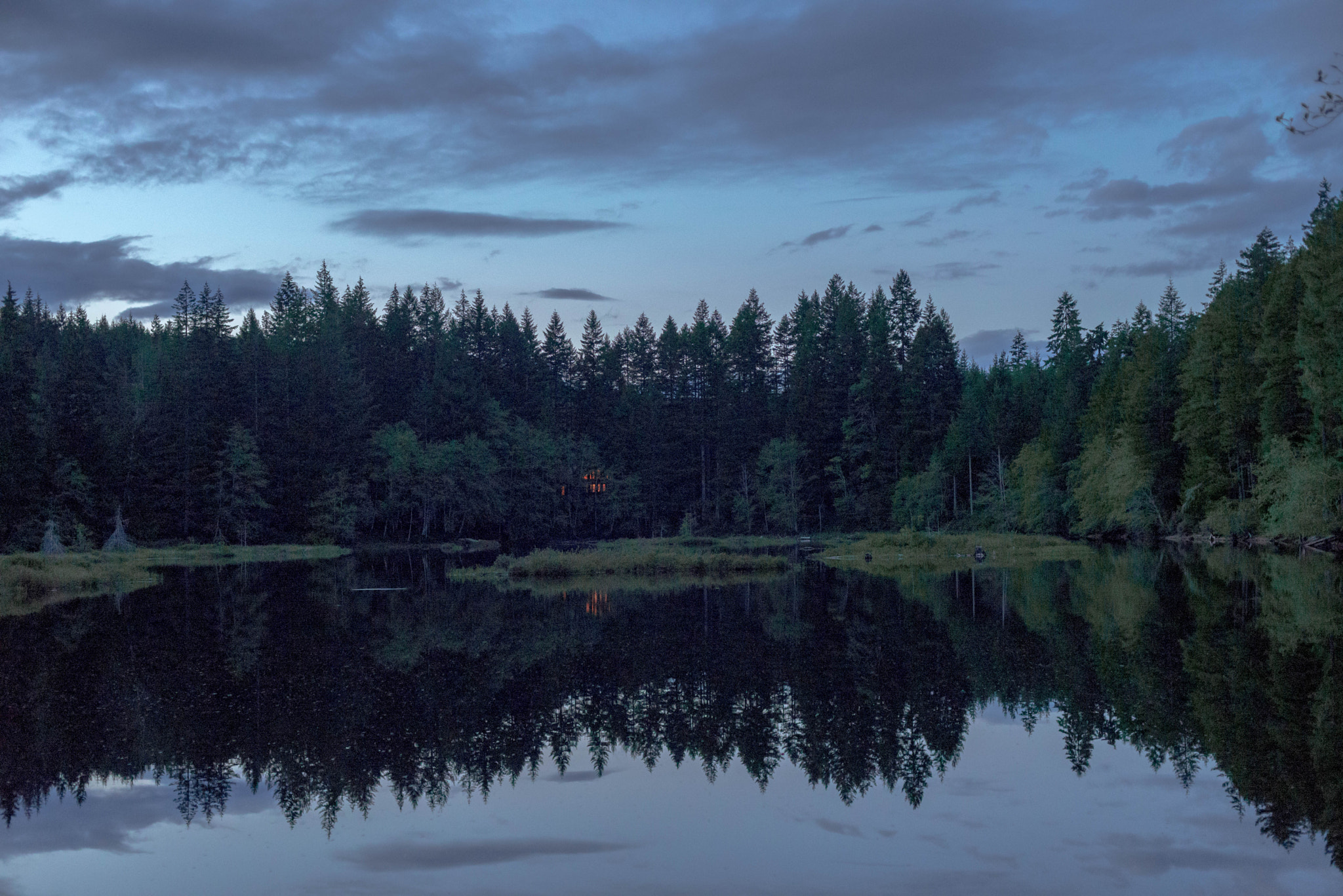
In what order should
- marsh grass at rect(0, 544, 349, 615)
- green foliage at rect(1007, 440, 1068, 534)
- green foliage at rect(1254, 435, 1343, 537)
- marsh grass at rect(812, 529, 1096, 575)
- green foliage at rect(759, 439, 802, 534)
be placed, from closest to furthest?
marsh grass at rect(0, 544, 349, 615) → green foliage at rect(1254, 435, 1343, 537) → marsh grass at rect(812, 529, 1096, 575) → green foliage at rect(1007, 440, 1068, 534) → green foliage at rect(759, 439, 802, 534)

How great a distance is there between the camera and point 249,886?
10844 millimetres

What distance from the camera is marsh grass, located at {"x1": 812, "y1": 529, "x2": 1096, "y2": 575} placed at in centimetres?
5959

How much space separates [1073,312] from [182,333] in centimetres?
10706

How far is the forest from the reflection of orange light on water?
38.5 m

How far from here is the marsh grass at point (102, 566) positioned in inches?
1703

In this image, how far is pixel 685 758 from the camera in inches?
625

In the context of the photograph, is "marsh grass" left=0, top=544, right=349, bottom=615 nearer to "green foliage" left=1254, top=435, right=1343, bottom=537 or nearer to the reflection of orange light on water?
the reflection of orange light on water

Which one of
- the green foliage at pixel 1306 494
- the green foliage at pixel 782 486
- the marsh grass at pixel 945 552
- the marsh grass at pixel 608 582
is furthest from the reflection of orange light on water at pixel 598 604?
the green foliage at pixel 782 486

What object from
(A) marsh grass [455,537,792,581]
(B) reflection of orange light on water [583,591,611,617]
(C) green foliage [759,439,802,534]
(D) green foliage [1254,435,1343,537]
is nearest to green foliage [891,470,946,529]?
(C) green foliage [759,439,802,534]

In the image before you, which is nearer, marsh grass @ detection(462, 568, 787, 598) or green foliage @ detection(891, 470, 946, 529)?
marsh grass @ detection(462, 568, 787, 598)

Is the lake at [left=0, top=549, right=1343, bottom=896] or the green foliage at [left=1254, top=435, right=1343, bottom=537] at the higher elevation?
the green foliage at [left=1254, top=435, right=1343, bottom=537]

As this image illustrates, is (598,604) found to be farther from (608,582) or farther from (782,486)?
(782,486)

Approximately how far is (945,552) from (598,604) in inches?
1438

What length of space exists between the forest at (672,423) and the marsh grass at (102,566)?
18.2ft
